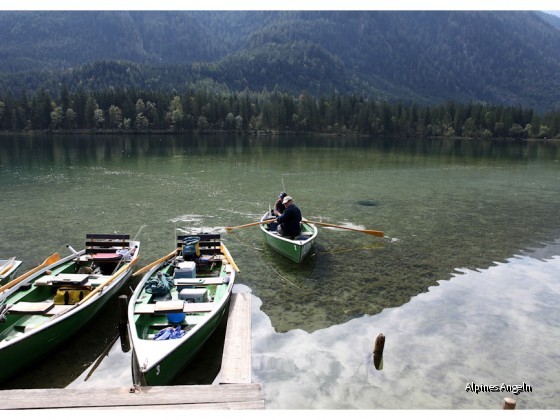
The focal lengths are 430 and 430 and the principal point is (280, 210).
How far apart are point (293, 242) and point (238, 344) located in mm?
7207

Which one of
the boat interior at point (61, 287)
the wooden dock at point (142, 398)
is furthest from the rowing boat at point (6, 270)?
the wooden dock at point (142, 398)

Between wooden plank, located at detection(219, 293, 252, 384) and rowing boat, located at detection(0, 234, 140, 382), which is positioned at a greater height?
rowing boat, located at detection(0, 234, 140, 382)

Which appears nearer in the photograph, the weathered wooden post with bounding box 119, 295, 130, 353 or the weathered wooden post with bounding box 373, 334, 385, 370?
the weathered wooden post with bounding box 373, 334, 385, 370

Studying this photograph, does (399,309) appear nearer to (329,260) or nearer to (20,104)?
(329,260)

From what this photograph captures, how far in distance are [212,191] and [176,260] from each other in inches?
874

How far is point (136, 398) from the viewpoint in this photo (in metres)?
8.15

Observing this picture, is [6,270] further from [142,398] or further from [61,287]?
[142,398]

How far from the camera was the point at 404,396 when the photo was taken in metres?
9.93

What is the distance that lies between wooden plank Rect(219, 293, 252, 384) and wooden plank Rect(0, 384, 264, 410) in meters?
0.94

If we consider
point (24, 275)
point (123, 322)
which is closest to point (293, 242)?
point (123, 322)

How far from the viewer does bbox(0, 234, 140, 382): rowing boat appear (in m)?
9.93

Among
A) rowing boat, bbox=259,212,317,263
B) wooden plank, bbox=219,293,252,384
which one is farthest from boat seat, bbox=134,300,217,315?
rowing boat, bbox=259,212,317,263

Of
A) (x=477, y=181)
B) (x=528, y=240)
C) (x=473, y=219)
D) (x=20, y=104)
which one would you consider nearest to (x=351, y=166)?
(x=477, y=181)

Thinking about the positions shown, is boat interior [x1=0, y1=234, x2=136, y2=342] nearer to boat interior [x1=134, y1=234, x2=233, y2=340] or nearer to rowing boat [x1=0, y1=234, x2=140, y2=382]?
rowing boat [x1=0, y1=234, x2=140, y2=382]
